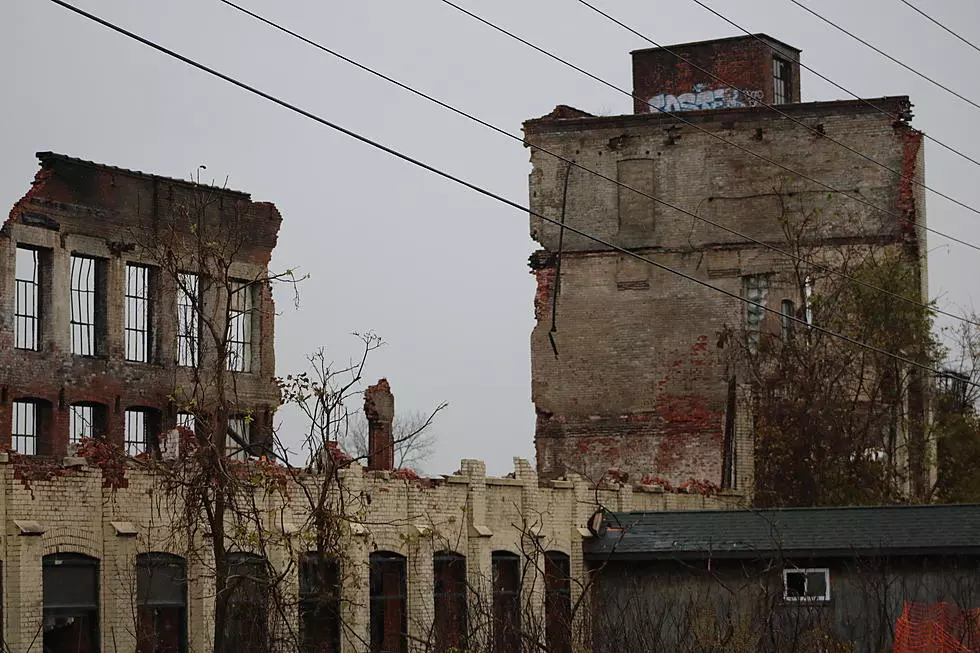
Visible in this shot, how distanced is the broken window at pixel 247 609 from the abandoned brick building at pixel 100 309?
12134 mm

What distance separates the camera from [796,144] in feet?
135

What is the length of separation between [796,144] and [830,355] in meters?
5.99

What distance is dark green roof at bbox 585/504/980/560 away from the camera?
26984 millimetres

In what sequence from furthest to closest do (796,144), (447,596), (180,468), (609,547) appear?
(796,144), (609,547), (447,596), (180,468)

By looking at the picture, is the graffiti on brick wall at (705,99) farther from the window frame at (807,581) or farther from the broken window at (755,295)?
the window frame at (807,581)

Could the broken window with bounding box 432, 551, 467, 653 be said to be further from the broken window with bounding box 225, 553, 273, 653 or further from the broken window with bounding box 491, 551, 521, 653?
the broken window with bounding box 225, 553, 273, 653

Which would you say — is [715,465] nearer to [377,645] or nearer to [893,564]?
[893,564]

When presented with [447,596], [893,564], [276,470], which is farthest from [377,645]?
[893,564]

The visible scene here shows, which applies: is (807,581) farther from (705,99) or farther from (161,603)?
(705,99)

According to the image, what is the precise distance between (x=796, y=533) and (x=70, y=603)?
13.3 m

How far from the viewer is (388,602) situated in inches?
1012

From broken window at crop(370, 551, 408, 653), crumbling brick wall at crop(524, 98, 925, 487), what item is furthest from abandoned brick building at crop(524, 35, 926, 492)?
broken window at crop(370, 551, 408, 653)

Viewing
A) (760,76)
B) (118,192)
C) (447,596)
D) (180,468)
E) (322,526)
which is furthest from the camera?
(760,76)

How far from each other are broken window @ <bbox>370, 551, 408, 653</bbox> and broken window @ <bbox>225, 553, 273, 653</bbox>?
2906 mm
